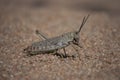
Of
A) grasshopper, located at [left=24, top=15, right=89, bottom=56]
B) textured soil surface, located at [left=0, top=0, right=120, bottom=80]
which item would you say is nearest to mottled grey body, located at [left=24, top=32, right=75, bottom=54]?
grasshopper, located at [left=24, top=15, right=89, bottom=56]

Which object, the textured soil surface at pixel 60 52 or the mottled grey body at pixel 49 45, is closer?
the textured soil surface at pixel 60 52

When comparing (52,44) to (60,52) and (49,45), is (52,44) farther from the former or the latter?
(60,52)

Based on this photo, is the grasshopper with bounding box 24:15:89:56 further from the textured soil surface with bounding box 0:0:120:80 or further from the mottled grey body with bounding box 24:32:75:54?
the textured soil surface with bounding box 0:0:120:80

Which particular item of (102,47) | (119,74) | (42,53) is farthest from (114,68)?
(42,53)

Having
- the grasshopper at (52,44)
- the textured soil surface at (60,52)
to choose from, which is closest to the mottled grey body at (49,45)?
the grasshopper at (52,44)

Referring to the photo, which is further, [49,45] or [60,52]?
[60,52]

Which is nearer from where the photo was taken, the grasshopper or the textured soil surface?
the textured soil surface

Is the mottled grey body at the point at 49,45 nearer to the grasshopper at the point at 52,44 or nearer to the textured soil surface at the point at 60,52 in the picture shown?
the grasshopper at the point at 52,44

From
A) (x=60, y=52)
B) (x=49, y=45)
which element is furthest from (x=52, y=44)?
(x=60, y=52)
